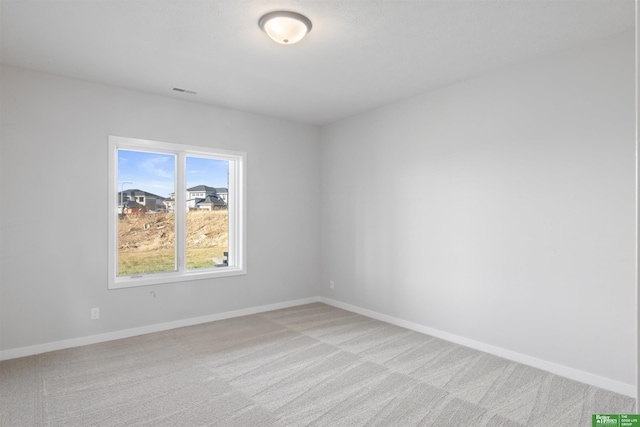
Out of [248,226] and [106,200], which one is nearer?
[106,200]

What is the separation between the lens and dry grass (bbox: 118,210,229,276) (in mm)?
4152

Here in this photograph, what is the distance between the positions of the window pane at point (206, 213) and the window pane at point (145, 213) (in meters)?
0.21

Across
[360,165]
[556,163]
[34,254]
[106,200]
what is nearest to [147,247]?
[106,200]

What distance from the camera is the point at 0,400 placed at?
2609 millimetres

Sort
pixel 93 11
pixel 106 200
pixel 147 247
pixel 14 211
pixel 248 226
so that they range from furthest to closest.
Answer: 1. pixel 248 226
2. pixel 147 247
3. pixel 106 200
4. pixel 14 211
5. pixel 93 11

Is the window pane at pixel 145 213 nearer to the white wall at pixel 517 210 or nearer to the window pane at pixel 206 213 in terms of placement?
the window pane at pixel 206 213

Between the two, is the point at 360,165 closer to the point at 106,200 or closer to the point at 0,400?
the point at 106,200

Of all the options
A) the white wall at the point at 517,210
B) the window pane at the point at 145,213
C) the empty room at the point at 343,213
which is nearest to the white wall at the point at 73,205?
the empty room at the point at 343,213

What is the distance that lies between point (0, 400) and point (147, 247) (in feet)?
6.39

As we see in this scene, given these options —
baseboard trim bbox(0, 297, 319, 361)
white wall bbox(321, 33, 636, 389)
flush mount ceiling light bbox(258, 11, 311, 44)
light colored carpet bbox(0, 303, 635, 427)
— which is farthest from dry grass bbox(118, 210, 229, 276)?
flush mount ceiling light bbox(258, 11, 311, 44)

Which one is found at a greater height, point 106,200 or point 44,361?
point 106,200

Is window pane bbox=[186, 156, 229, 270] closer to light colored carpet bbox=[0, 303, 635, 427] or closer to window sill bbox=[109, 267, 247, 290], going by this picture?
window sill bbox=[109, 267, 247, 290]

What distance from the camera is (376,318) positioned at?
15.5 feet

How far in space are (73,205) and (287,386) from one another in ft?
9.21
